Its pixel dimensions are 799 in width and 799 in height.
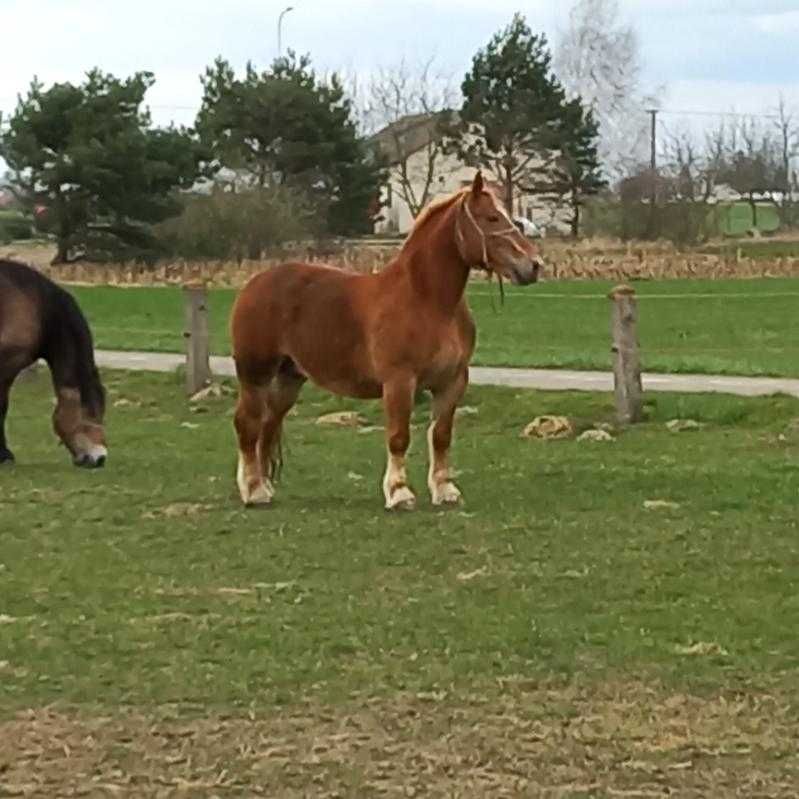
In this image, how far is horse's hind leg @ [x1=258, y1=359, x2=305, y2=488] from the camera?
1159 centimetres

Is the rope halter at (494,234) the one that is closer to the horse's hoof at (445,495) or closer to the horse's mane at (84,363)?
the horse's hoof at (445,495)

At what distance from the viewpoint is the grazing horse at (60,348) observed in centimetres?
1255

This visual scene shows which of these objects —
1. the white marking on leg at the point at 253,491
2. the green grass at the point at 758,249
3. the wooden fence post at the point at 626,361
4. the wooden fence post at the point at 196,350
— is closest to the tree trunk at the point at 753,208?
the green grass at the point at 758,249

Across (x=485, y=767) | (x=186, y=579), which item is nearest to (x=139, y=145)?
(x=186, y=579)

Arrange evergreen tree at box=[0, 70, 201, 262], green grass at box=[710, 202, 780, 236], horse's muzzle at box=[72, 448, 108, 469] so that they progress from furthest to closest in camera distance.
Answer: green grass at box=[710, 202, 780, 236]
evergreen tree at box=[0, 70, 201, 262]
horse's muzzle at box=[72, 448, 108, 469]

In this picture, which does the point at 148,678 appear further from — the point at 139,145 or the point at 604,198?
the point at 604,198

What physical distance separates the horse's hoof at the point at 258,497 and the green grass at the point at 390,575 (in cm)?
10

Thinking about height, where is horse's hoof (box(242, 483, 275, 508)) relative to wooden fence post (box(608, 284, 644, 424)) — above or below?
below

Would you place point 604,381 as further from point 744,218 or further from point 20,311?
point 744,218

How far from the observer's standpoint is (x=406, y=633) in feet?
23.9

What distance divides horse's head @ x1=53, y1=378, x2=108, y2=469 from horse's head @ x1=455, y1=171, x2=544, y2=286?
11.0 ft

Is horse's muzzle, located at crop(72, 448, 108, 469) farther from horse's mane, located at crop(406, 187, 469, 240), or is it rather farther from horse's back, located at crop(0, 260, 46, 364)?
horse's mane, located at crop(406, 187, 469, 240)

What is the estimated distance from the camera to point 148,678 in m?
6.59

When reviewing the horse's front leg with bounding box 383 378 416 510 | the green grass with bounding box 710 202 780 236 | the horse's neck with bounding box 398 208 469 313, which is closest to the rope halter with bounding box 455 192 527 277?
the horse's neck with bounding box 398 208 469 313
